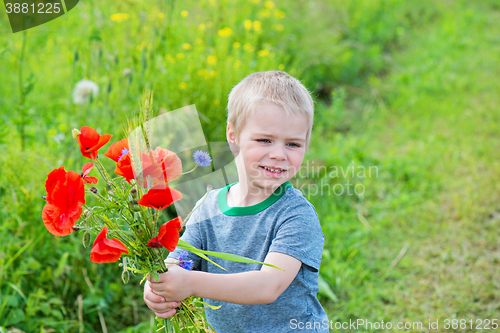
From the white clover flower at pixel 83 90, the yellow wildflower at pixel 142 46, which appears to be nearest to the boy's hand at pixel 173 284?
the white clover flower at pixel 83 90

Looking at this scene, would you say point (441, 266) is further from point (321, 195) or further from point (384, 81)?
point (384, 81)

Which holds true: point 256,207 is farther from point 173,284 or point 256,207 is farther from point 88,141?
point 88,141

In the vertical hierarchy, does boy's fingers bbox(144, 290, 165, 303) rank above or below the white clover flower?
above

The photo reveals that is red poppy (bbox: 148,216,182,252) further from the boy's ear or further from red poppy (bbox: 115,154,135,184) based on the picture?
the boy's ear

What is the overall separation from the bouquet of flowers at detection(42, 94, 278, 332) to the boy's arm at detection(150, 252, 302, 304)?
0.15 ft

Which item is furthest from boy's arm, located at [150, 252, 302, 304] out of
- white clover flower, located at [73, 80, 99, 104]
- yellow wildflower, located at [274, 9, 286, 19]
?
yellow wildflower, located at [274, 9, 286, 19]

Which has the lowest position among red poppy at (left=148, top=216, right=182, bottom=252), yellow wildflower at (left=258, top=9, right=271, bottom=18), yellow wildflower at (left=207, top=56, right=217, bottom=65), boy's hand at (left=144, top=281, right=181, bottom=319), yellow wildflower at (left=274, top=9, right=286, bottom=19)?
yellow wildflower at (left=207, top=56, right=217, bottom=65)

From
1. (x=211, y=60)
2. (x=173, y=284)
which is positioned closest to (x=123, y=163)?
(x=173, y=284)

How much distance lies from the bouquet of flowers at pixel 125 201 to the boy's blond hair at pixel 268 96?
16.9 inches

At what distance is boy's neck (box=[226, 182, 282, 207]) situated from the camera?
148 centimetres

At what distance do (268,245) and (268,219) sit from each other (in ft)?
0.30

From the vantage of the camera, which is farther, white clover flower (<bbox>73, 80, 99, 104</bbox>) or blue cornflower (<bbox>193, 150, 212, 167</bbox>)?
white clover flower (<bbox>73, 80, 99, 104</bbox>)

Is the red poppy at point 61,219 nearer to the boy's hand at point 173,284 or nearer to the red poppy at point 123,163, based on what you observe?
the red poppy at point 123,163

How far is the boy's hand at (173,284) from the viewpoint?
1062 millimetres
